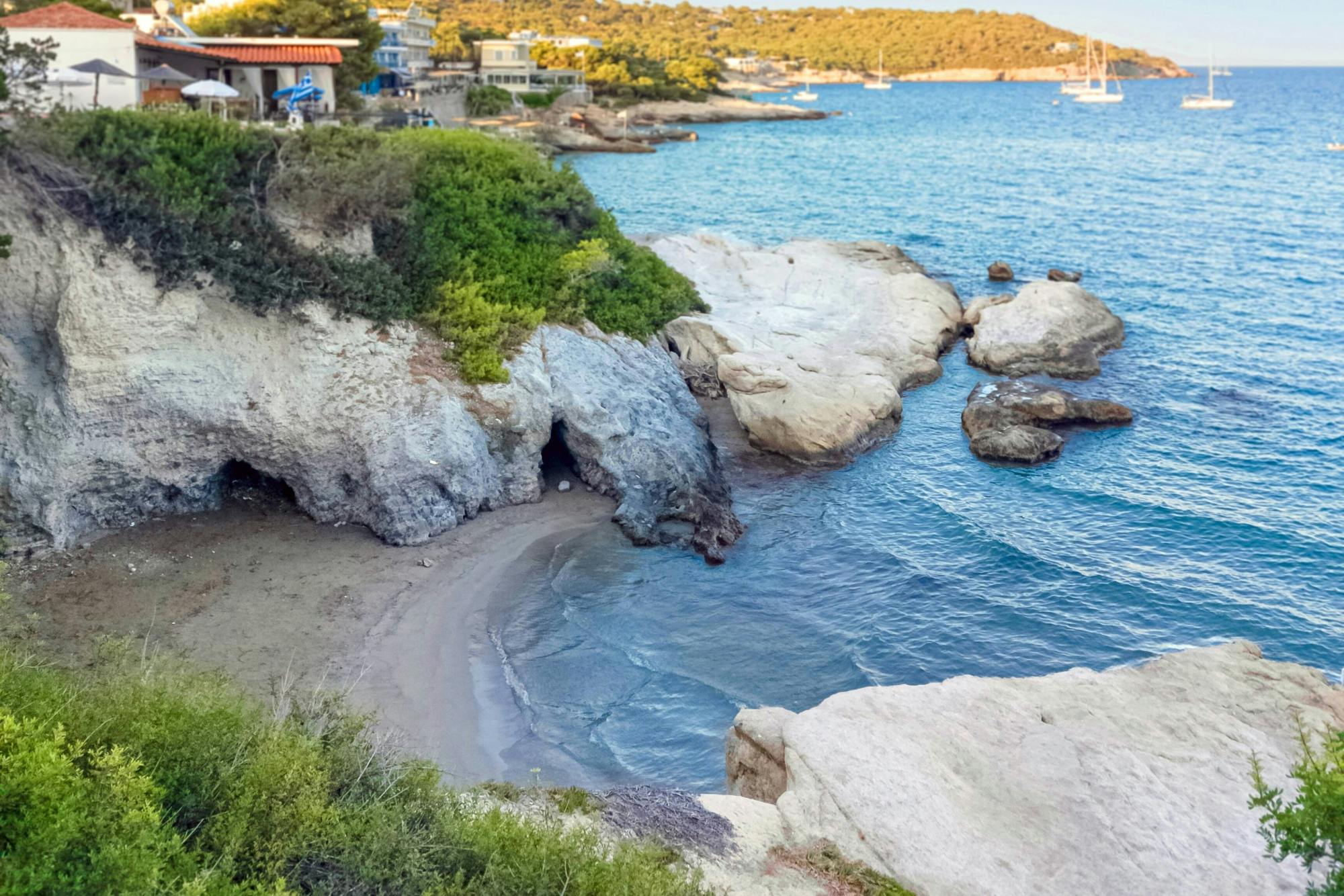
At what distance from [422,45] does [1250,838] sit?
376 feet

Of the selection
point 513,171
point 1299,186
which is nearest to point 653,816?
point 513,171

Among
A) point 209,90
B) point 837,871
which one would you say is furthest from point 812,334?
point 837,871

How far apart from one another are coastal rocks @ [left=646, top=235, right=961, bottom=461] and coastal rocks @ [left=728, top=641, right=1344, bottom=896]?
15365 millimetres

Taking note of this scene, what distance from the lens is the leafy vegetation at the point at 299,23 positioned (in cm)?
6012

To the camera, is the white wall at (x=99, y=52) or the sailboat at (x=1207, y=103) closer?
the white wall at (x=99, y=52)

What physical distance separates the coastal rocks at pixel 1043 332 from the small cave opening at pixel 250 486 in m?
25.5

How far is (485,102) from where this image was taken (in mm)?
104000

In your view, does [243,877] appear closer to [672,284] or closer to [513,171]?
[513,171]

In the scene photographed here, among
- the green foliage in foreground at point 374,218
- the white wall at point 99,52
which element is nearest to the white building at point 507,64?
the white wall at point 99,52

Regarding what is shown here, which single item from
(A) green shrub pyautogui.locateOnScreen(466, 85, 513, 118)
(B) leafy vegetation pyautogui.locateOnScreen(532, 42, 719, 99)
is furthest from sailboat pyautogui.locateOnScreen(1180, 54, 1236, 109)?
(A) green shrub pyautogui.locateOnScreen(466, 85, 513, 118)

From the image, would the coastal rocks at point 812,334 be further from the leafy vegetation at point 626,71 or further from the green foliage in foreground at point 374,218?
the leafy vegetation at point 626,71

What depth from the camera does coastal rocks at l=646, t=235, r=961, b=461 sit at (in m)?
32.9

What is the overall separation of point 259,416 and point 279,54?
20.8 m

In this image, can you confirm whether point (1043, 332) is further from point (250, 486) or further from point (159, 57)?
point (159, 57)
